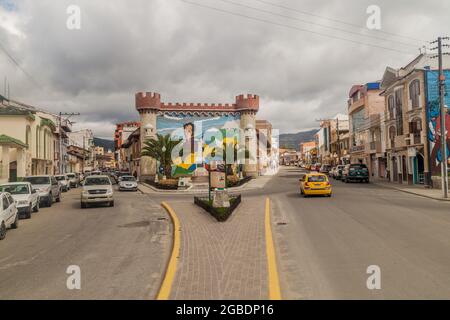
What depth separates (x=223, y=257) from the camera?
27.5 ft

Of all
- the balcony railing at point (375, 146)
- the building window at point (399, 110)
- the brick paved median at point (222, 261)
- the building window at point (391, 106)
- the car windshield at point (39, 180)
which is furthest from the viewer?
the balcony railing at point (375, 146)

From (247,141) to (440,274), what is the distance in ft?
151

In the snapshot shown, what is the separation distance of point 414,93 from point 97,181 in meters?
28.0

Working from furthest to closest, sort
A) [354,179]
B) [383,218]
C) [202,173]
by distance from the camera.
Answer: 1. [202,173]
2. [354,179]
3. [383,218]

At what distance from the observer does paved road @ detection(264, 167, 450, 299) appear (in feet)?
20.6

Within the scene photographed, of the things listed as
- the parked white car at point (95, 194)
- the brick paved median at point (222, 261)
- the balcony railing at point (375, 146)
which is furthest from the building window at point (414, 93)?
the parked white car at point (95, 194)

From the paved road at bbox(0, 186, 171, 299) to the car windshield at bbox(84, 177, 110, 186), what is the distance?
510cm

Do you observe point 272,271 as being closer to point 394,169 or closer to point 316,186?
point 316,186

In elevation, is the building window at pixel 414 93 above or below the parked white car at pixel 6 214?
above

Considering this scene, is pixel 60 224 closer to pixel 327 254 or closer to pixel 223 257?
pixel 223 257

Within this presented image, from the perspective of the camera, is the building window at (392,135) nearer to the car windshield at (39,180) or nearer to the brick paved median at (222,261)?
the brick paved median at (222,261)

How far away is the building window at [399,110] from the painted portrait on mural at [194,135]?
20187 mm

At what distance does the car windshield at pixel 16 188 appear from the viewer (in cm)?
A: 1764
